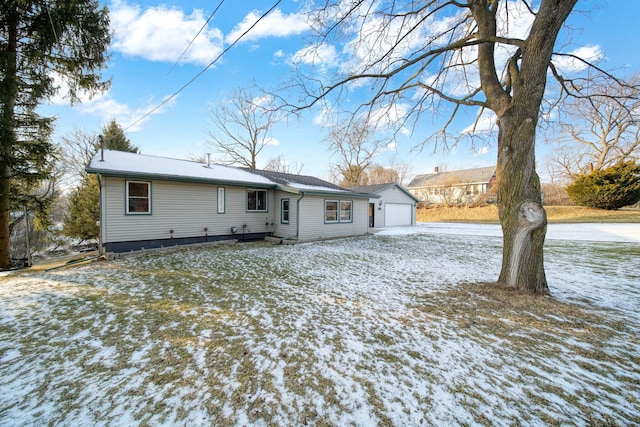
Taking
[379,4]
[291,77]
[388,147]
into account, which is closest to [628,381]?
[388,147]

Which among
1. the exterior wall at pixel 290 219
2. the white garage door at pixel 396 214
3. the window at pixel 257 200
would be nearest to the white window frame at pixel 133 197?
the window at pixel 257 200

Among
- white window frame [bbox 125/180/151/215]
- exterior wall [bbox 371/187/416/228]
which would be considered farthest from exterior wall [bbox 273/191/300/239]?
exterior wall [bbox 371/187/416/228]

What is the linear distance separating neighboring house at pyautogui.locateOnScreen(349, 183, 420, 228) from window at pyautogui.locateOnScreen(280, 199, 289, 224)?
27.9ft

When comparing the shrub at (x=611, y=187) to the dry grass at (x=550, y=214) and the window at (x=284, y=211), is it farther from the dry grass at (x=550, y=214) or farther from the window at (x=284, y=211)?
the window at (x=284, y=211)

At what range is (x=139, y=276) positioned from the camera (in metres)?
6.05

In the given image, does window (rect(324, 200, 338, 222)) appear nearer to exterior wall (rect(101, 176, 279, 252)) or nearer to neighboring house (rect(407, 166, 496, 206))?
exterior wall (rect(101, 176, 279, 252))

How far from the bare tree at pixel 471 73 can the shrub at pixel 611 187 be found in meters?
20.1

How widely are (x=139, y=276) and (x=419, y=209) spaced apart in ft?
94.3

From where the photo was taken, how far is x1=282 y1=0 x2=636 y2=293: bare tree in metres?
4.46

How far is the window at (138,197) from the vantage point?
8547 millimetres

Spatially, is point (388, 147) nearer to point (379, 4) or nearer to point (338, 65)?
point (338, 65)

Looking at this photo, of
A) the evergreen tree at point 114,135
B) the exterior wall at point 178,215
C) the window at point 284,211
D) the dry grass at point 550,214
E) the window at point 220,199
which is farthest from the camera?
the evergreen tree at point 114,135

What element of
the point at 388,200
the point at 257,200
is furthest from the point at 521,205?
the point at 388,200

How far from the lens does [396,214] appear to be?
21141 mm
